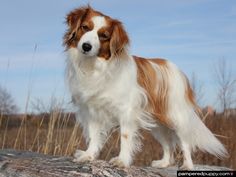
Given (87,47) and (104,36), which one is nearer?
(87,47)

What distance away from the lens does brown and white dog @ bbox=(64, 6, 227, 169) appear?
15.3 feet

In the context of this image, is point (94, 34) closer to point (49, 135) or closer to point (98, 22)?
point (98, 22)

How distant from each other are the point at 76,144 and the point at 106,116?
72.6 inches

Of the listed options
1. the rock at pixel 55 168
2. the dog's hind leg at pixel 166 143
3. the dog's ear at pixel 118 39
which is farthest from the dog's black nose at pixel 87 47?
the dog's hind leg at pixel 166 143

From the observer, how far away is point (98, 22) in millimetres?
4594

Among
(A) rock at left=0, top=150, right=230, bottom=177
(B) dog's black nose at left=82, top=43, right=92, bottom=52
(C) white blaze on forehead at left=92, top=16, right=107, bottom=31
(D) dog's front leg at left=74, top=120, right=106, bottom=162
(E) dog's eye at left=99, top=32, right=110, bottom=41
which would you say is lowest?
(A) rock at left=0, top=150, right=230, bottom=177

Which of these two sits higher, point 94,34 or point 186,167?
point 94,34

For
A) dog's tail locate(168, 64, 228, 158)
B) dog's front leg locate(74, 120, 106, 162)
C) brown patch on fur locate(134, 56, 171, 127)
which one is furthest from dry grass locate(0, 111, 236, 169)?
dog's front leg locate(74, 120, 106, 162)

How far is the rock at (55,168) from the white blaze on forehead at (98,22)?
1.37 m

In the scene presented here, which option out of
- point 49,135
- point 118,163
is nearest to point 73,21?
point 118,163

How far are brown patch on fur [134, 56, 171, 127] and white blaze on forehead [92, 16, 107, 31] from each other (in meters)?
0.77

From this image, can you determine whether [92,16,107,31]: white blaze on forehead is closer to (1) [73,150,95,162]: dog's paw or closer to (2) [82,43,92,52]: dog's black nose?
(2) [82,43,92,52]: dog's black nose

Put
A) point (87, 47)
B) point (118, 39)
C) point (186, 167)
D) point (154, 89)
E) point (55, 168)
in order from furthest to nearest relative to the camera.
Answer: point (186, 167)
point (154, 89)
point (118, 39)
point (87, 47)
point (55, 168)

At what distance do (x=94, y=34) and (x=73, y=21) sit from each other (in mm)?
455
